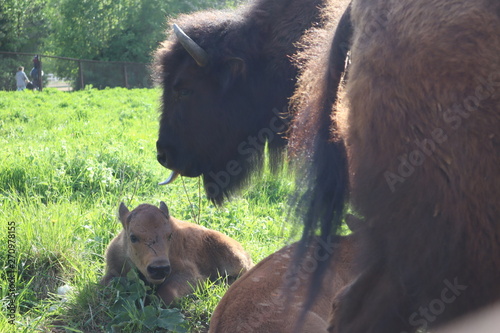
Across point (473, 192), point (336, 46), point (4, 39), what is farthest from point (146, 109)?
point (4, 39)

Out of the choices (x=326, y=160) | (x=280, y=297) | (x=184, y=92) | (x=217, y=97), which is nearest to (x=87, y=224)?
(x=184, y=92)

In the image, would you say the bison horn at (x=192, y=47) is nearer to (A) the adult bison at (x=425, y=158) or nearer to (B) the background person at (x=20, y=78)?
(A) the adult bison at (x=425, y=158)

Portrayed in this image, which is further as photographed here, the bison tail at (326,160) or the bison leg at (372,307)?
the bison tail at (326,160)

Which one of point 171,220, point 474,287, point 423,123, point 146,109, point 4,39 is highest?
point 423,123

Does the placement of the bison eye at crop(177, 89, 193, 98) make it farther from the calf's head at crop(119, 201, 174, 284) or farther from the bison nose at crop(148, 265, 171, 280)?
the bison nose at crop(148, 265, 171, 280)

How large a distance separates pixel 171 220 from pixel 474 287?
135 inches

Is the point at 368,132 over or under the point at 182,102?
over

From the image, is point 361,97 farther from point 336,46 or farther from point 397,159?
point 336,46

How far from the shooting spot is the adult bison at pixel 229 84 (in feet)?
14.9

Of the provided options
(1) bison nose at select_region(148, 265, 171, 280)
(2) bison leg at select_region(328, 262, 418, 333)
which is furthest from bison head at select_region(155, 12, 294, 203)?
(2) bison leg at select_region(328, 262, 418, 333)

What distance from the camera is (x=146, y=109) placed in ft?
55.5

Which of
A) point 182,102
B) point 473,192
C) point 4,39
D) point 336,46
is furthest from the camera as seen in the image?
point 4,39

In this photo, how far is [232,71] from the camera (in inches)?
182

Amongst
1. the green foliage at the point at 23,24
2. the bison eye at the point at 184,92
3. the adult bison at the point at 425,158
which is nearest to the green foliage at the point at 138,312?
the bison eye at the point at 184,92
